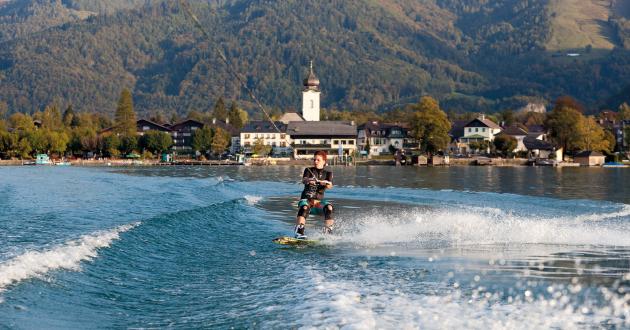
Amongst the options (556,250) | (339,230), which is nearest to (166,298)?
(556,250)

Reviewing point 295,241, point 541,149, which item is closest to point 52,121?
point 541,149

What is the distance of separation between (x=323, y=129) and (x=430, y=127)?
32.2m

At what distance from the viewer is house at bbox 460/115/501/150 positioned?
160625 mm

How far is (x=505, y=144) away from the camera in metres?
145

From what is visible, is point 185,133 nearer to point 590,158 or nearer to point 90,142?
point 90,142

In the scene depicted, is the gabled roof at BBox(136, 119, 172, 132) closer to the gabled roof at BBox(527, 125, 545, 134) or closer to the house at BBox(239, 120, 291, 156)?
the house at BBox(239, 120, 291, 156)

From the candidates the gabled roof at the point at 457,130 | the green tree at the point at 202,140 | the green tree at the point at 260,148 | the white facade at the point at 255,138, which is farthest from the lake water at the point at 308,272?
the gabled roof at the point at 457,130

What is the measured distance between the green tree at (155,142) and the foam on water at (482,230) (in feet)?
421

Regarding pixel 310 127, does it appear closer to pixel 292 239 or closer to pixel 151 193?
pixel 151 193

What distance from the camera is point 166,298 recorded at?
46.4 ft

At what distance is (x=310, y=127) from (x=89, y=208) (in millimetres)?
133061

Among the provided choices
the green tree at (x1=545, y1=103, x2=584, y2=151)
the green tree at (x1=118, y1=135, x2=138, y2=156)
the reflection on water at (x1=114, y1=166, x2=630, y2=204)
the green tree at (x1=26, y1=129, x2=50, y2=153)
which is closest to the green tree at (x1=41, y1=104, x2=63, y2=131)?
the green tree at (x1=118, y1=135, x2=138, y2=156)

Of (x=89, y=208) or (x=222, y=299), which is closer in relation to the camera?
(x=222, y=299)

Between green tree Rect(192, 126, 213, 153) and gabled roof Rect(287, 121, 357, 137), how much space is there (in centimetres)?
1612
